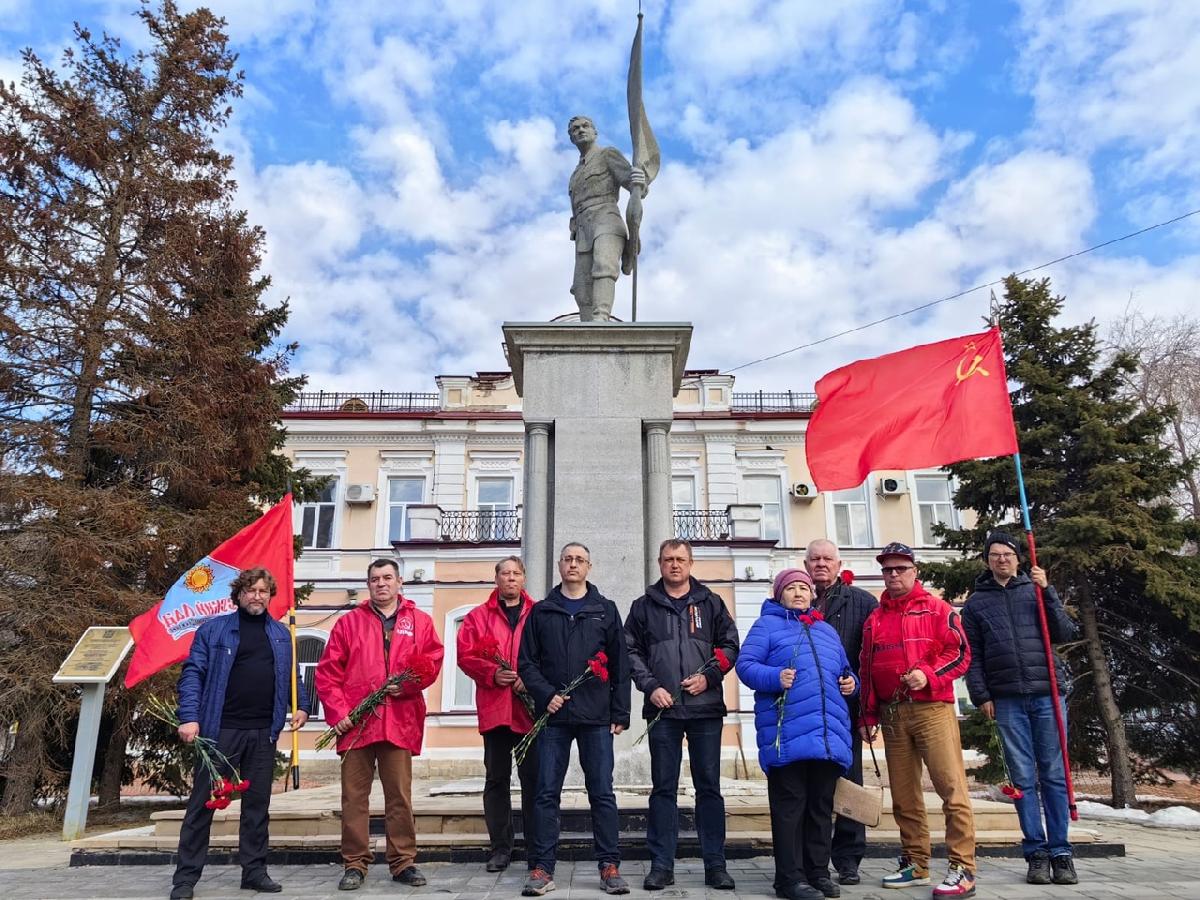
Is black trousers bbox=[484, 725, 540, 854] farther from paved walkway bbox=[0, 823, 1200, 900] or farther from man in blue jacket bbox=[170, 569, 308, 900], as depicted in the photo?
man in blue jacket bbox=[170, 569, 308, 900]

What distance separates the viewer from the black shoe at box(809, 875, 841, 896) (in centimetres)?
424

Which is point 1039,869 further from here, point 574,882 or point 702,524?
point 702,524

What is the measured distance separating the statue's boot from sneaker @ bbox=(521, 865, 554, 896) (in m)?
5.28

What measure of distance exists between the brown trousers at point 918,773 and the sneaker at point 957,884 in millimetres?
42

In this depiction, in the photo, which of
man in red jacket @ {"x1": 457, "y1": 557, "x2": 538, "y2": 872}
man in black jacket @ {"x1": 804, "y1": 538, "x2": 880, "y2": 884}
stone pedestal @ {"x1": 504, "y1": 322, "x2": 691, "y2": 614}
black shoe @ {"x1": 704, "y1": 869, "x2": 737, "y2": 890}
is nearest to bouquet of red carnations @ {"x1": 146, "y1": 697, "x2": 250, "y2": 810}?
man in red jacket @ {"x1": 457, "y1": 557, "x2": 538, "y2": 872}

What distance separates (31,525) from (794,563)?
16.4 meters

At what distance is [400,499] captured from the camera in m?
23.2

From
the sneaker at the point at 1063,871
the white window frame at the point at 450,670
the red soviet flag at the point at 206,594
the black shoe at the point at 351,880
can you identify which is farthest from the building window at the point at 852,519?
the black shoe at the point at 351,880

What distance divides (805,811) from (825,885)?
355 millimetres

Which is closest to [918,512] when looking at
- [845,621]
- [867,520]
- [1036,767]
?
[867,520]

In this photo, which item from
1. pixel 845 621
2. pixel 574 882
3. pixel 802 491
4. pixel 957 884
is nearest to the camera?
pixel 957 884

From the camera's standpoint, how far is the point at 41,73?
12742 millimetres

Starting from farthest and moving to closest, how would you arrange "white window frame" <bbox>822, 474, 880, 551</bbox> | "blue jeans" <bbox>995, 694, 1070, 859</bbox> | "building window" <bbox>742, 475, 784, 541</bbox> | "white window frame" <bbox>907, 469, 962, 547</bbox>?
"building window" <bbox>742, 475, 784, 541</bbox> → "white window frame" <bbox>822, 474, 880, 551</bbox> → "white window frame" <bbox>907, 469, 962, 547</bbox> → "blue jeans" <bbox>995, 694, 1070, 859</bbox>

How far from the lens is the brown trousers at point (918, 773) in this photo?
14.6 ft
